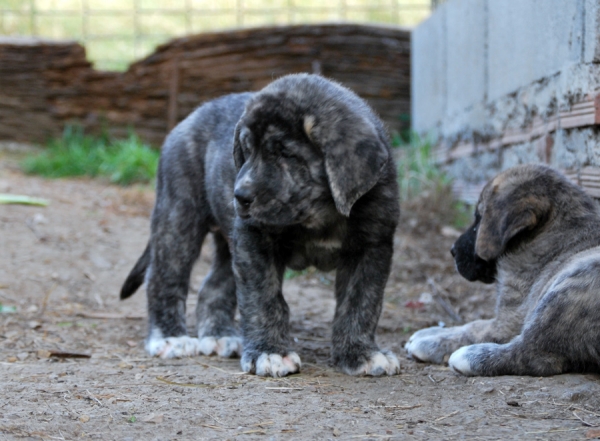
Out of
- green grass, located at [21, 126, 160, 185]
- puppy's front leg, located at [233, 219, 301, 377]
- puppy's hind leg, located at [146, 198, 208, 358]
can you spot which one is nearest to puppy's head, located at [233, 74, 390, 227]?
puppy's front leg, located at [233, 219, 301, 377]

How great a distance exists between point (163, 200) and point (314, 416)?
2299 millimetres

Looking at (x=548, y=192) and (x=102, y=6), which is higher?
(x=102, y=6)

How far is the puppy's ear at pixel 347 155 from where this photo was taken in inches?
139

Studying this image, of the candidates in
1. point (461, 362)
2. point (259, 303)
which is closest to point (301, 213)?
point (259, 303)

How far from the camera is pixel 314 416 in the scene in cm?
297

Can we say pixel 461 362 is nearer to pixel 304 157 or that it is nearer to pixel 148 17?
pixel 304 157

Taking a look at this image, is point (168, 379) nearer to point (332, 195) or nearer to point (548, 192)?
point (332, 195)

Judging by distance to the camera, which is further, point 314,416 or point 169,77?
point 169,77

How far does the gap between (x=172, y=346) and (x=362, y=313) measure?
1287mm

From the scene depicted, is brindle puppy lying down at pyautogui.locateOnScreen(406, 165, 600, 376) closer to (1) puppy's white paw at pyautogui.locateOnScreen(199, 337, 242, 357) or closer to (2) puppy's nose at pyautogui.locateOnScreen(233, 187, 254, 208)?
(1) puppy's white paw at pyautogui.locateOnScreen(199, 337, 242, 357)

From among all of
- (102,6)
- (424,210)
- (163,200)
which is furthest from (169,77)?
(163,200)

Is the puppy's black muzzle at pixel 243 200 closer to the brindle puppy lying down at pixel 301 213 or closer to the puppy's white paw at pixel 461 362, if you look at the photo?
the brindle puppy lying down at pixel 301 213

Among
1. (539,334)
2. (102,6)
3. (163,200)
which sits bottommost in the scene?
(539,334)

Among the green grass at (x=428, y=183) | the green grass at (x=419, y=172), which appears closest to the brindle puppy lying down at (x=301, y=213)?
the green grass at (x=428, y=183)
